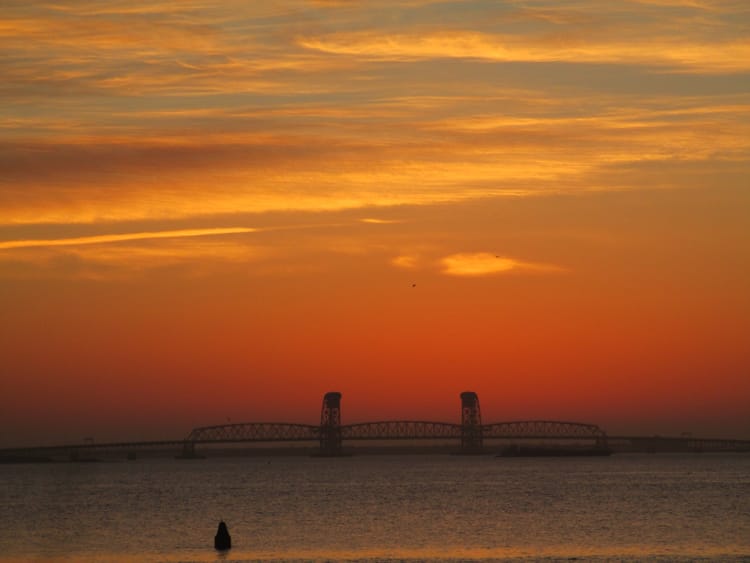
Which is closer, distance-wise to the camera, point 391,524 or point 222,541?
point 222,541

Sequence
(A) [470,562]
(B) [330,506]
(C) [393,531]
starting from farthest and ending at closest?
(B) [330,506]
(C) [393,531]
(A) [470,562]

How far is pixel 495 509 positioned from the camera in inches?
3804

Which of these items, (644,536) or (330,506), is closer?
(644,536)

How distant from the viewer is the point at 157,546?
71.4 metres

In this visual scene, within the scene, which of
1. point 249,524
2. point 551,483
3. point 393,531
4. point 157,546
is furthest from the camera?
point 551,483

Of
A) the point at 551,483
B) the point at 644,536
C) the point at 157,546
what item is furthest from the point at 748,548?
the point at 551,483

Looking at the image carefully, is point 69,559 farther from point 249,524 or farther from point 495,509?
point 495,509

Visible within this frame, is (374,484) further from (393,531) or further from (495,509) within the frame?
(393,531)

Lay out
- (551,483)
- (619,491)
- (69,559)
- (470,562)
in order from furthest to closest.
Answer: (551,483) → (619,491) → (69,559) → (470,562)

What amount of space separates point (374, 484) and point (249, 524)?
71.2 m

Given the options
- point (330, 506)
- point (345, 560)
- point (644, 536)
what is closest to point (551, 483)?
point (330, 506)

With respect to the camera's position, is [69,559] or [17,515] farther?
[17,515]

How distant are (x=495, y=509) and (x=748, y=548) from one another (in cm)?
3342

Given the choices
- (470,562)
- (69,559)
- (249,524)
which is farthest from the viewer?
(249,524)
